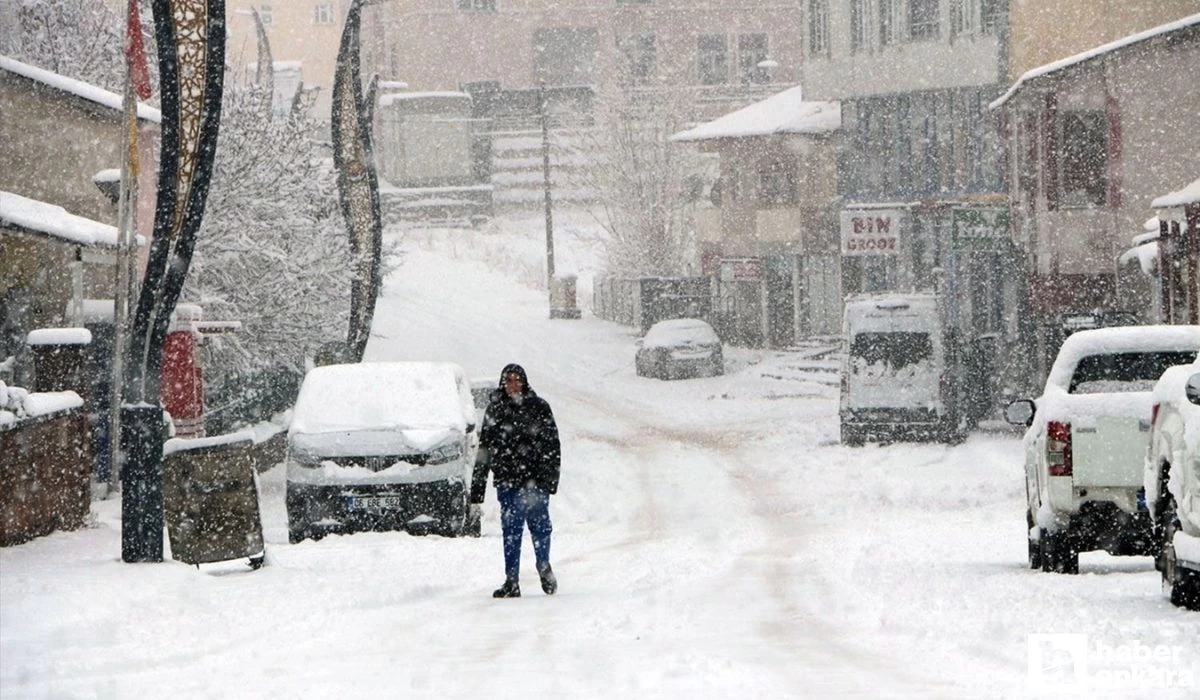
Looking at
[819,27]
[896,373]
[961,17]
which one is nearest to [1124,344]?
[896,373]

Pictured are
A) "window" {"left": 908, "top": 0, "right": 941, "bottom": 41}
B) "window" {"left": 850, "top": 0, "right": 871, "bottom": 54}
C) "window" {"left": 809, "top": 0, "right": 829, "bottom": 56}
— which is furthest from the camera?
"window" {"left": 809, "top": 0, "right": 829, "bottom": 56}

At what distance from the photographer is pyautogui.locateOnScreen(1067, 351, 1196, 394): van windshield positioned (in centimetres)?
1410

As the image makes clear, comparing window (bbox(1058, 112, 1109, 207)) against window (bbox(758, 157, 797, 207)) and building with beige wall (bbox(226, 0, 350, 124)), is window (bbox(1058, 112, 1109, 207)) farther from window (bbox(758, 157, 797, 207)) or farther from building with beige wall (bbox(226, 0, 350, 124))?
building with beige wall (bbox(226, 0, 350, 124))

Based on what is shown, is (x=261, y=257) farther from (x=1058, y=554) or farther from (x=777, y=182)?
(x=777, y=182)

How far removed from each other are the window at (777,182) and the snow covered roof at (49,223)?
34227 mm

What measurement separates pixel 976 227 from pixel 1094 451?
21062 mm

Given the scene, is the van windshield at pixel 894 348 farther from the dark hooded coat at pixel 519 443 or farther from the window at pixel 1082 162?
the dark hooded coat at pixel 519 443

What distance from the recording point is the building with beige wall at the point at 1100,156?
33.2 meters

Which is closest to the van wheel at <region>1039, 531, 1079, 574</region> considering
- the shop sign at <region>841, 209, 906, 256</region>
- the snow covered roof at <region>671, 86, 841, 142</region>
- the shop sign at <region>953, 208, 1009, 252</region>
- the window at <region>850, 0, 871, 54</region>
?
the shop sign at <region>953, 208, 1009, 252</region>

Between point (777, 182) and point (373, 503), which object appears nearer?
point (373, 503)

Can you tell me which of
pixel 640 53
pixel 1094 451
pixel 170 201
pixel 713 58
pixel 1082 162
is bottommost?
pixel 1094 451

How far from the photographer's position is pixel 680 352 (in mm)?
46750

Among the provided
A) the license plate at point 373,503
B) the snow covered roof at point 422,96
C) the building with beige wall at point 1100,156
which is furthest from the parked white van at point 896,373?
the snow covered roof at point 422,96

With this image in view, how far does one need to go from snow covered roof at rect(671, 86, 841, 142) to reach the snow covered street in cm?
3023
